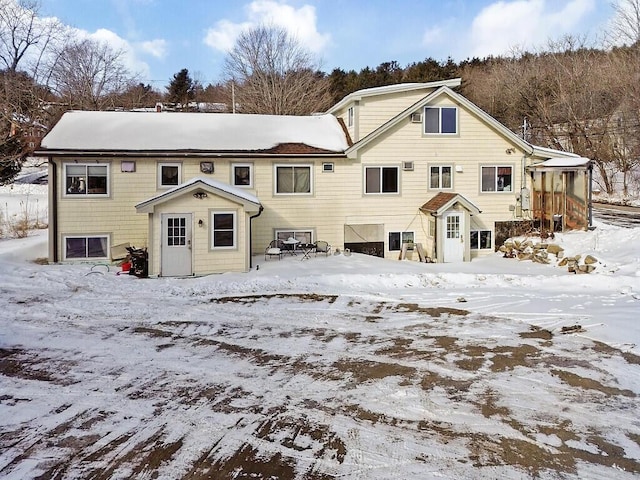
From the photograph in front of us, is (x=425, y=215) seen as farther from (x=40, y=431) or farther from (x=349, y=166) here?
(x=40, y=431)

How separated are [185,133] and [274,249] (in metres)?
5.72

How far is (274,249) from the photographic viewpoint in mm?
16562

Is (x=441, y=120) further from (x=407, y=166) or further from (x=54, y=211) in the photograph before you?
(x=54, y=211)

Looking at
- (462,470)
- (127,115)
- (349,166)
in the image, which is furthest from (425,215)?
(462,470)

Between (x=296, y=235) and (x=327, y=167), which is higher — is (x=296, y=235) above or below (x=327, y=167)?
below

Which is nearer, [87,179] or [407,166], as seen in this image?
[87,179]

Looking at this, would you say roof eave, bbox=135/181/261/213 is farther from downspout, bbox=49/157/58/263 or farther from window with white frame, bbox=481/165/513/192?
window with white frame, bbox=481/165/513/192

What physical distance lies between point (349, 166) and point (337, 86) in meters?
32.5

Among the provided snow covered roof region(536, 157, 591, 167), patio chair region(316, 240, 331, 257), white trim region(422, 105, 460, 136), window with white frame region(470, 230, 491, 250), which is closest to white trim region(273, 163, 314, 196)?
patio chair region(316, 240, 331, 257)

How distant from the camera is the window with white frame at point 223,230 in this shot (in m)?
14.7

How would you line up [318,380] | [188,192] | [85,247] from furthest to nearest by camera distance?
[85,247], [188,192], [318,380]

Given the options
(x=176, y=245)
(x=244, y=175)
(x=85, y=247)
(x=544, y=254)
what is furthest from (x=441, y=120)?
(x=85, y=247)

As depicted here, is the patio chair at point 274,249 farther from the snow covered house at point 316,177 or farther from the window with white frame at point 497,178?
the window with white frame at point 497,178

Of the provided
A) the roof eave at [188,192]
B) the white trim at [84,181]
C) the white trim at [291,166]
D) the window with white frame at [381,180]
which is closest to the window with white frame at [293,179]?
the white trim at [291,166]
